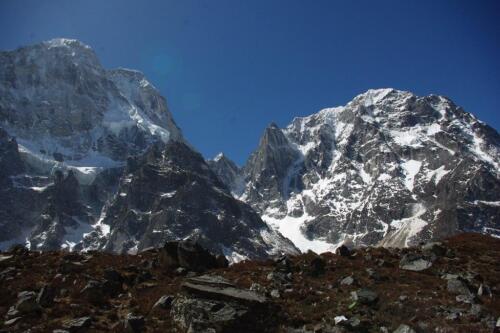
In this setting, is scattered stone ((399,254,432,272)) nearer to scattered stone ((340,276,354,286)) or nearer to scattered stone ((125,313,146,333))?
scattered stone ((340,276,354,286))

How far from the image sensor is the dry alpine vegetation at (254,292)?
21719 millimetres

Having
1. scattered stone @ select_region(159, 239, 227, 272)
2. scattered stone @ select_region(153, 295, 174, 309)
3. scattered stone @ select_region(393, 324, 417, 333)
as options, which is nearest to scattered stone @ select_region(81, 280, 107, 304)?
scattered stone @ select_region(153, 295, 174, 309)

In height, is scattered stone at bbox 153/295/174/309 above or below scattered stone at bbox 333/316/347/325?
above

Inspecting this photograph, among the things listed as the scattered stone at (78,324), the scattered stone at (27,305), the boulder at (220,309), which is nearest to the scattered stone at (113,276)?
the scattered stone at (27,305)

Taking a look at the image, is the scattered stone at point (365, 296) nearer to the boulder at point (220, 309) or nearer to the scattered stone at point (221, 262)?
the boulder at point (220, 309)

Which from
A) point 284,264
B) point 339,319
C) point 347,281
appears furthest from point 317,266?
point 339,319

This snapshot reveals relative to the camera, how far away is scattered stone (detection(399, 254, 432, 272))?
2975 centimetres

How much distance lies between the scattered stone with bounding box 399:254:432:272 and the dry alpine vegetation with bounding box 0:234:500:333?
0.06 metres

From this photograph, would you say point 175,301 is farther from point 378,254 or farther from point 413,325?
point 378,254

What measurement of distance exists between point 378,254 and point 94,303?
17763 millimetres

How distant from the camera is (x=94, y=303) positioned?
25.1 meters

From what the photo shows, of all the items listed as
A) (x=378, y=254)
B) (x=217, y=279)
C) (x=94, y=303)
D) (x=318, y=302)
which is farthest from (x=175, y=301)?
(x=378, y=254)

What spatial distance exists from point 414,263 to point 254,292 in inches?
440

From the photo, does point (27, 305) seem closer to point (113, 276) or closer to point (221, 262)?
point (113, 276)
